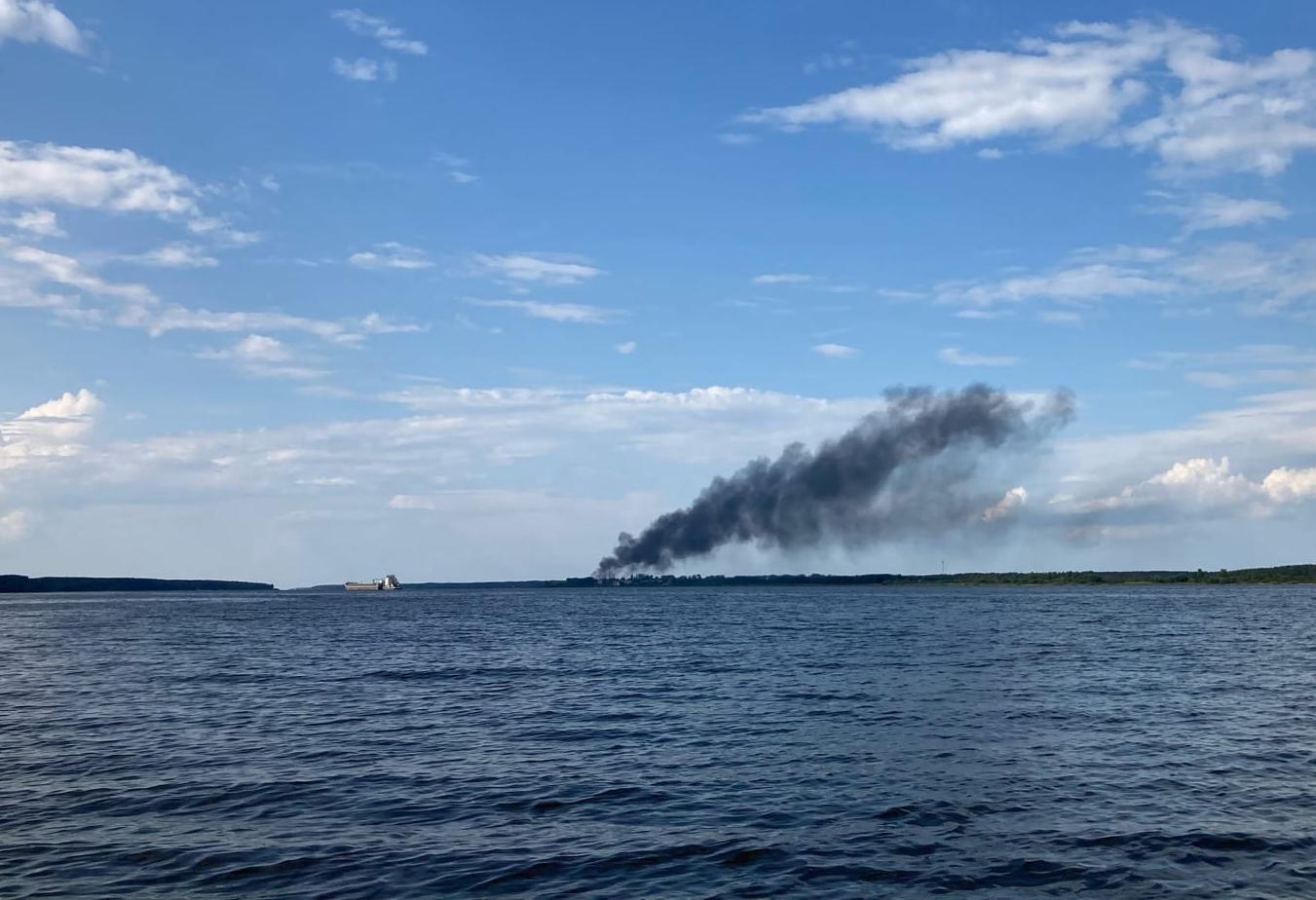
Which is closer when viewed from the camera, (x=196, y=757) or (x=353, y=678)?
(x=196, y=757)

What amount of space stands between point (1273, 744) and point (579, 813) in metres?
25.3

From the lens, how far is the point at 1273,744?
113 feet

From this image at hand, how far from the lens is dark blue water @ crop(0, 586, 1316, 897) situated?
829 inches

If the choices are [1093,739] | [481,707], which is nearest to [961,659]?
[1093,739]

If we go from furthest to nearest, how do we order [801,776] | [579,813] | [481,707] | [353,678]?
[353,678]
[481,707]
[801,776]
[579,813]

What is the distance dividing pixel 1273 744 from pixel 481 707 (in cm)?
3170

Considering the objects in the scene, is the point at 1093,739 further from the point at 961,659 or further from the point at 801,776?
the point at 961,659

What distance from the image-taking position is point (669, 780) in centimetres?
2953

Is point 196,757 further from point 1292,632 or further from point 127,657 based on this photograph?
point 1292,632

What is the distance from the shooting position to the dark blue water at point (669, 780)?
21047mm

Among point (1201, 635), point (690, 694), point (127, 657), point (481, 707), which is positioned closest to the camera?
point (481, 707)

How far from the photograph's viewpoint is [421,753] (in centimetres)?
3419

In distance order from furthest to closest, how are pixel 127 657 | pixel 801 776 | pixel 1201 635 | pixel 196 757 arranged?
1. pixel 1201 635
2. pixel 127 657
3. pixel 196 757
4. pixel 801 776

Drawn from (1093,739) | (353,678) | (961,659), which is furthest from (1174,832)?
(353,678)
